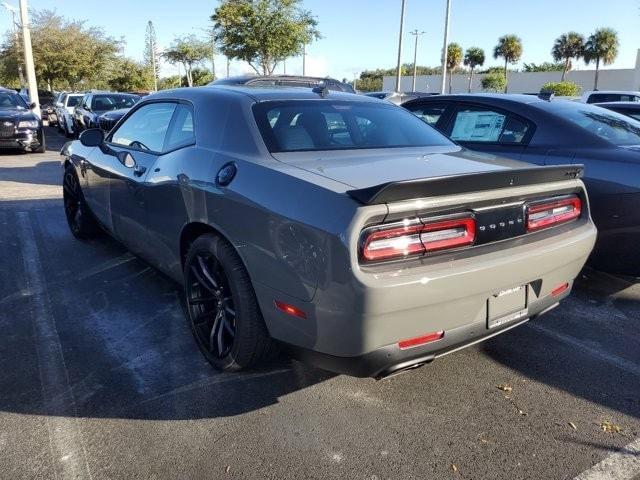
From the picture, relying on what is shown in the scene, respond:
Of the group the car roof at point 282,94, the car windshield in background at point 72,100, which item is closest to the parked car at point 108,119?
the car windshield in background at point 72,100

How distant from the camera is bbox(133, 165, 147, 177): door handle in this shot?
3742 mm

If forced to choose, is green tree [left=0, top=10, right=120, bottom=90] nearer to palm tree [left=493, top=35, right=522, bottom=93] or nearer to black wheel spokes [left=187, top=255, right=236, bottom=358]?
black wheel spokes [left=187, top=255, right=236, bottom=358]

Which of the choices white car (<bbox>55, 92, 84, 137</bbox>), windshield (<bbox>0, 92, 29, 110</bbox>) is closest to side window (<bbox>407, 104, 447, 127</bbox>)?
windshield (<bbox>0, 92, 29, 110</bbox>)

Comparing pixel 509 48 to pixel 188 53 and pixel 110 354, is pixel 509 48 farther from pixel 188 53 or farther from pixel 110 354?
pixel 110 354

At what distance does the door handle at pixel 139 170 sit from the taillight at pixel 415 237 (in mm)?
2107

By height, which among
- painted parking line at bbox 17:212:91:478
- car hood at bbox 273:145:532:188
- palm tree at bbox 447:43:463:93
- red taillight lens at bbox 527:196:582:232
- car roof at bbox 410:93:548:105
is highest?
palm tree at bbox 447:43:463:93

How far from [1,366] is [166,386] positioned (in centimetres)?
100

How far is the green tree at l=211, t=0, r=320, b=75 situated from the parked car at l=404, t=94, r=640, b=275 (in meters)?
26.9

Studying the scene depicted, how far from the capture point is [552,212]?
2918 mm

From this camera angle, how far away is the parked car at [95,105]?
1505 cm

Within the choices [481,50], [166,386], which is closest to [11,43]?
[166,386]

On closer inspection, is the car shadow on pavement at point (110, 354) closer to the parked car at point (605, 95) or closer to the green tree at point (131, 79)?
the parked car at point (605, 95)

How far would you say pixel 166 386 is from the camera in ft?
9.64

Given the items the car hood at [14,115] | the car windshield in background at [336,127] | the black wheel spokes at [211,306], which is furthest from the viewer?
the car hood at [14,115]
